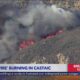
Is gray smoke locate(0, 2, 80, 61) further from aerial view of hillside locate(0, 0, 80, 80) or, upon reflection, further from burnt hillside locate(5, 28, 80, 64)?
burnt hillside locate(5, 28, 80, 64)

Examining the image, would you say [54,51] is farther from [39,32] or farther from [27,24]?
[27,24]

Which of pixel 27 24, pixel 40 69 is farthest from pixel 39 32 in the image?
pixel 40 69

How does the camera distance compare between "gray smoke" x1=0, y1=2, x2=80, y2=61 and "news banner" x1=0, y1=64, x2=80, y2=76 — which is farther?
"gray smoke" x1=0, y1=2, x2=80, y2=61

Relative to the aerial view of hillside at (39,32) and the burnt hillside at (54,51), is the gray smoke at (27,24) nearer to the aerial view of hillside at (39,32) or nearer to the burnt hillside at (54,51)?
the aerial view of hillside at (39,32)

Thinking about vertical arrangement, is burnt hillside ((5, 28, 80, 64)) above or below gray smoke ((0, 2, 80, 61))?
below

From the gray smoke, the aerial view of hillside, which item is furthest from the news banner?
the gray smoke

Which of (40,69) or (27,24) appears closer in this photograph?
(40,69)
